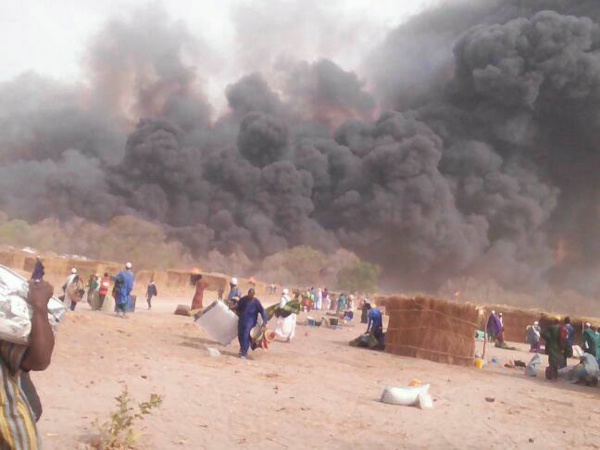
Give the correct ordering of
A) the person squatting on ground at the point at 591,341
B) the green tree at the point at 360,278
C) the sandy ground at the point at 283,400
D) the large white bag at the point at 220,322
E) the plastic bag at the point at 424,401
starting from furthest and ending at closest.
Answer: the green tree at the point at 360,278, the person squatting on ground at the point at 591,341, the large white bag at the point at 220,322, the plastic bag at the point at 424,401, the sandy ground at the point at 283,400

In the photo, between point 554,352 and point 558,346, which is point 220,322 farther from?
point 558,346

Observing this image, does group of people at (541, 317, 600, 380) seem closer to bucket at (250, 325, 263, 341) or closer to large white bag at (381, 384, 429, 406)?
large white bag at (381, 384, 429, 406)

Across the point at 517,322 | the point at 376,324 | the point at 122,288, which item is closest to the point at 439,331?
the point at 376,324

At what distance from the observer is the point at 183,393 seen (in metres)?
7.14

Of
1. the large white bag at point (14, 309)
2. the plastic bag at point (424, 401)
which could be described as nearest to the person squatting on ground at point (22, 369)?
the large white bag at point (14, 309)

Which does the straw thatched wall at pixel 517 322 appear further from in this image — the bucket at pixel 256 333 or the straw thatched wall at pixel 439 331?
the bucket at pixel 256 333

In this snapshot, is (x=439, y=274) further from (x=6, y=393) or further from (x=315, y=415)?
(x=6, y=393)

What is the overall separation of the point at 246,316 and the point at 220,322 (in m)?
1.07

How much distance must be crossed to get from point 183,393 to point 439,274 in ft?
207

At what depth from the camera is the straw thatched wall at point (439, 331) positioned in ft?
46.6

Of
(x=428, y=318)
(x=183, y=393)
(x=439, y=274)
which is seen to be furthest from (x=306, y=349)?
(x=439, y=274)

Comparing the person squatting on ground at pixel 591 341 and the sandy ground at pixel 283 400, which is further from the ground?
the person squatting on ground at pixel 591 341

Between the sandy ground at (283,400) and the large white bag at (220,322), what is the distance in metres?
0.29

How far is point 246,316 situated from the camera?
1102 cm
